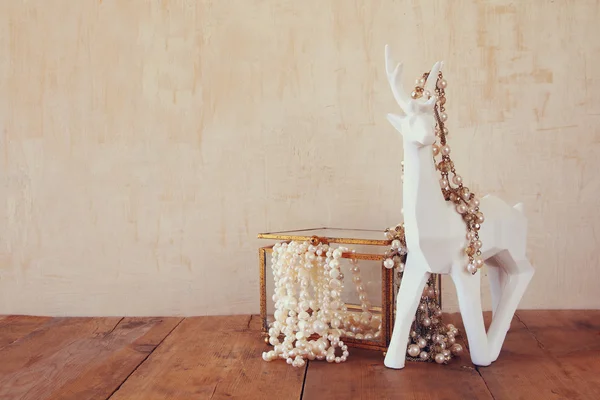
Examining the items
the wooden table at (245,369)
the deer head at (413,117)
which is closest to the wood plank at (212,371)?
the wooden table at (245,369)

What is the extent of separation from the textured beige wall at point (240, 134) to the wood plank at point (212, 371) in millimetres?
234

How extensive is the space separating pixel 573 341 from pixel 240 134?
849 mm

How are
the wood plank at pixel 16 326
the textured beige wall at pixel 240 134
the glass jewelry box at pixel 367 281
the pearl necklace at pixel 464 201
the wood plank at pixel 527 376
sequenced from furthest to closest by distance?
the textured beige wall at pixel 240 134 → the wood plank at pixel 16 326 → the glass jewelry box at pixel 367 281 → the pearl necklace at pixel 464 201 → the wood plank at pixel 527 376

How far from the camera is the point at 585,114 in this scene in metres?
1.38

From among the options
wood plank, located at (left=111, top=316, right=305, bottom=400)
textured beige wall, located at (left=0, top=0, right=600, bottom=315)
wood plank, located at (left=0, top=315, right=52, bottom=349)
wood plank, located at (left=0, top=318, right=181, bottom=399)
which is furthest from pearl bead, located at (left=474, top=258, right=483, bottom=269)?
wood plank, located at (left=0, top=315, right=52, bottom=349)

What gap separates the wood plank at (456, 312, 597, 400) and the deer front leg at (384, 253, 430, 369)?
14cm

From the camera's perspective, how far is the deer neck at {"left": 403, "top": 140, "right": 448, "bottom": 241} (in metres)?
0.96

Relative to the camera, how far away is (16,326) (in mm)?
1383

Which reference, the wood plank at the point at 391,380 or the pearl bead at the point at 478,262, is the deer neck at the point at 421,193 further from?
the wood plank at the point at 391,380

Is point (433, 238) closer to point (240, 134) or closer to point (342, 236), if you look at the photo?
point (342, 236)

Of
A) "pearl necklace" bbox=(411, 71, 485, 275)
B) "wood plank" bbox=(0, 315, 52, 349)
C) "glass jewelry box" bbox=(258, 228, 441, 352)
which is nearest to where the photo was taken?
"pearl necklace" bbox=(411, 71, 485, 275)

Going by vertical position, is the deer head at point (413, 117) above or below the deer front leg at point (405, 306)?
above

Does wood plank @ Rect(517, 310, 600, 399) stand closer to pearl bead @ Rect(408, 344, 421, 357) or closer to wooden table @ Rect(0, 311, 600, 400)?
wooden table @ Rect(0, 311, 600, 400)

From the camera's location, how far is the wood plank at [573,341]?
3.07ft
